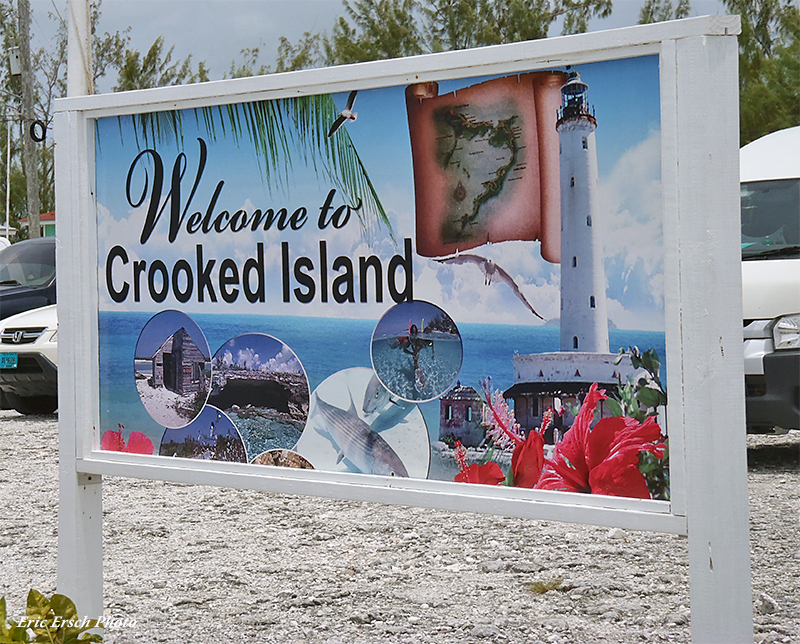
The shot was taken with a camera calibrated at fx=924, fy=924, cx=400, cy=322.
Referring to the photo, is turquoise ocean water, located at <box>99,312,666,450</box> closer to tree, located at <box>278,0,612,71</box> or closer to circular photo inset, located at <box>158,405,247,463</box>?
circular photo inset, located at <box>158,405,247,463</box>

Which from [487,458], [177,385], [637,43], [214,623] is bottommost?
[214,623]

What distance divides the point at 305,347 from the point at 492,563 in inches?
69.9

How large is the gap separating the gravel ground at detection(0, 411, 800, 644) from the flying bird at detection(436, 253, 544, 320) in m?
1.39

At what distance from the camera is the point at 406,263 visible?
8.35 feet

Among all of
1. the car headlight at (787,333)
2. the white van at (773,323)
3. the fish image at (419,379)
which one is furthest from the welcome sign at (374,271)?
the car headlight at (787,333)

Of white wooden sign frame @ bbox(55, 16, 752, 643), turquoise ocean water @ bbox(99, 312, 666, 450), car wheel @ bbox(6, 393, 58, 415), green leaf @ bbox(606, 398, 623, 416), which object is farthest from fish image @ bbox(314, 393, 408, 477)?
car wheel @ bbox(6, 393, 58, 415)

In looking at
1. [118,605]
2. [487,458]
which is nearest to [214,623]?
[118,605]

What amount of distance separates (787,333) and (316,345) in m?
3.82

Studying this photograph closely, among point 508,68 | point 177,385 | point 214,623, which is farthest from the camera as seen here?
point 214,623

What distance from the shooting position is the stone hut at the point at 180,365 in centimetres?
292

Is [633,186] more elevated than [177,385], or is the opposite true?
[633,186]

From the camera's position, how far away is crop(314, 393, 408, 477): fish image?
8.48ft

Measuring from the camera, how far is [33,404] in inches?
388

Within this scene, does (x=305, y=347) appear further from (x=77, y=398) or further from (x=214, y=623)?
(x=214, y=623)
